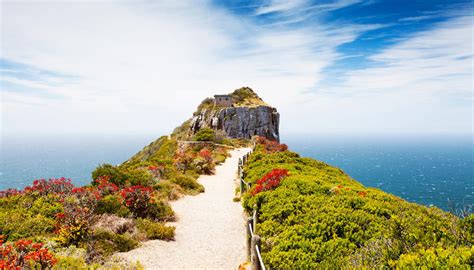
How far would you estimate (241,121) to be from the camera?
62688mm

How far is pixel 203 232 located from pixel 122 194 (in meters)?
3.86

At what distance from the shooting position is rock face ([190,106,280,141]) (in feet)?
203

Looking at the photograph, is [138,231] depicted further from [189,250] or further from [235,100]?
[235,100]

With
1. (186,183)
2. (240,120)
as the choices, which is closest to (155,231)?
(186,183)

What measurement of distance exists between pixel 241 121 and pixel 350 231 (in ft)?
184

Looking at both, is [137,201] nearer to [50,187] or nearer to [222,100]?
[50,187]

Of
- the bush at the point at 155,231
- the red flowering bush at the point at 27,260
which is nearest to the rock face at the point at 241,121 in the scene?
the bush at the point at 155,231

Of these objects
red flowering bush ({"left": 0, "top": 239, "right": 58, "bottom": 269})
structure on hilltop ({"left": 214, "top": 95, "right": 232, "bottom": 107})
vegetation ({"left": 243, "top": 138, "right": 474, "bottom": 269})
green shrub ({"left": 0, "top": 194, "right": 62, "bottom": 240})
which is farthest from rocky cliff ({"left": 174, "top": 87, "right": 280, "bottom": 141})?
red flowering bush ({"left": 0, "top": 239, "right": 58, "bottom": 269})

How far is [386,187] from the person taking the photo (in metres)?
85.9

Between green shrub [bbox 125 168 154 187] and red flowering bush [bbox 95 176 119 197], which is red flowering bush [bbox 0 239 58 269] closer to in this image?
red flowering bush [bbox 95 176 119 197]

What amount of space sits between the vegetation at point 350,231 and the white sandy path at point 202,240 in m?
1.29

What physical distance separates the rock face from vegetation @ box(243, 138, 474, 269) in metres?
50.3

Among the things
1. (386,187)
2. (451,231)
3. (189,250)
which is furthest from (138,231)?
(386,187)

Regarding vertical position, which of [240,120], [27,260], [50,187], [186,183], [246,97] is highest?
[246,97]
